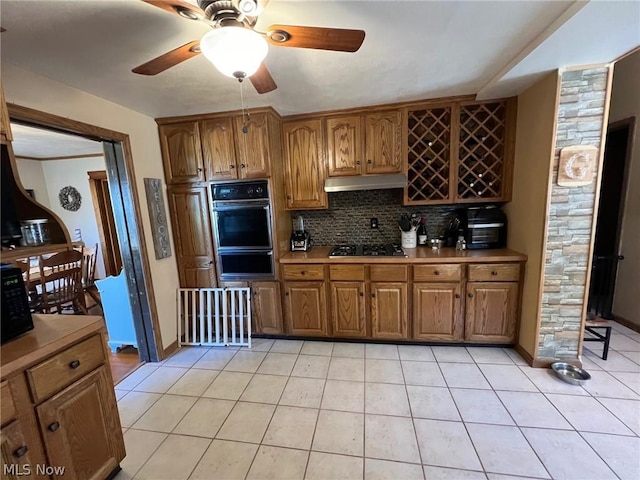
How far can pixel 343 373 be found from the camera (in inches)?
92.1

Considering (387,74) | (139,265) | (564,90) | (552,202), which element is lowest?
(139,265)

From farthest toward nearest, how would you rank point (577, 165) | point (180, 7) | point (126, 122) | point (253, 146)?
point (253, 146) < point (126, 122) < point (577, 165) < point (180, 7)

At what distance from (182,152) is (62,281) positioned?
255 cm

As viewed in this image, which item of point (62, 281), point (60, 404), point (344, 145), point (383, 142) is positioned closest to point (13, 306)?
point (60, 404)

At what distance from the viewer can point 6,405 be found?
1.05 m

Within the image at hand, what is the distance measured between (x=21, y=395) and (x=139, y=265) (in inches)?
59.8

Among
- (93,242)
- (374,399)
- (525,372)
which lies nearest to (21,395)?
(374,399)

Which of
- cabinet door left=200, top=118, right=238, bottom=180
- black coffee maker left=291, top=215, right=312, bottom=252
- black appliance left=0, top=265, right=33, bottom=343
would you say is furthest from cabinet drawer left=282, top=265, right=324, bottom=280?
black appliance left=0, top=265, right=33, bottom=343

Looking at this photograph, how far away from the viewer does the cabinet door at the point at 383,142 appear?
2688 mm

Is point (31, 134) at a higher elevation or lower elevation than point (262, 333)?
higher

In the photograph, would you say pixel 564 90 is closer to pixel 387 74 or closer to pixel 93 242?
pixel 387 74

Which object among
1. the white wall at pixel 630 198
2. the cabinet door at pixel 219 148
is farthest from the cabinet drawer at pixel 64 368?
the white wall at pixel 630 198

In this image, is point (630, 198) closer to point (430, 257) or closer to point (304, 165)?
point (430, 257)
